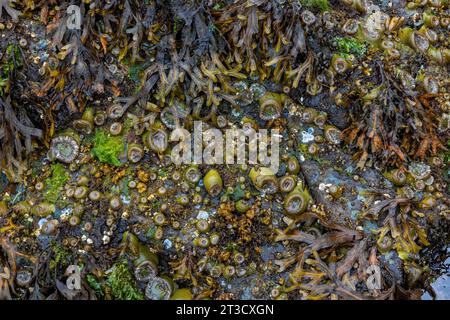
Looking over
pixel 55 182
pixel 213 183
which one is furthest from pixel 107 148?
pixel 213 183

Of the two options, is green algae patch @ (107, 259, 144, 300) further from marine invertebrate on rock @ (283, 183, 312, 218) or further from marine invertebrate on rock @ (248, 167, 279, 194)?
marine invertebrate on rock @ (283, 183, 312, 218)

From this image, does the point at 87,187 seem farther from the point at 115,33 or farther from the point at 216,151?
the point at 115,33

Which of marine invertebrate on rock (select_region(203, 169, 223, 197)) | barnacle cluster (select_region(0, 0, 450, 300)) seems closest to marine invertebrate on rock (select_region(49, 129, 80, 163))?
barnacle cluster (select_region(0, 0, 450, 300))

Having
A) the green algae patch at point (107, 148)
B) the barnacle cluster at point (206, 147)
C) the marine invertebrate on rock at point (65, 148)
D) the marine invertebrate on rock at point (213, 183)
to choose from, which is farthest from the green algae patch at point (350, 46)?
the marine invertebrate on rock at point (65, 148)

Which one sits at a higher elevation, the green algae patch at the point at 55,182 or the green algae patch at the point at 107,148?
the green algae patch at the point at 107,148

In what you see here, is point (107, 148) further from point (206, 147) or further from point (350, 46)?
point (350, 46)

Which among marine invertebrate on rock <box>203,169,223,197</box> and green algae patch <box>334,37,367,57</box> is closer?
marine invertebrate on rock <box>203,169,223,197</box>

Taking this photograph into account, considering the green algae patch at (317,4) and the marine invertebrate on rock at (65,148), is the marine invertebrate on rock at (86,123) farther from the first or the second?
the green algae patch at (317,4)
